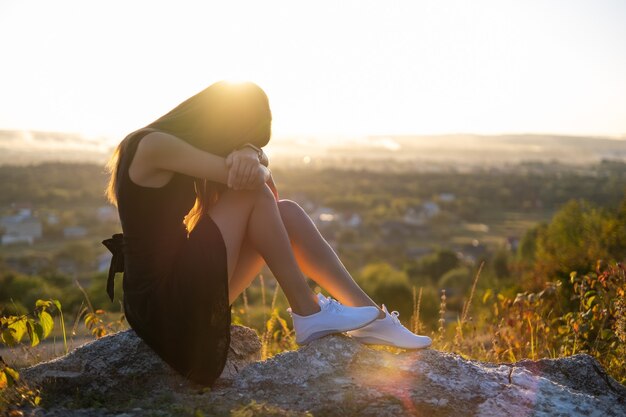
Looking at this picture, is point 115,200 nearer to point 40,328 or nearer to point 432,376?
point 40,328

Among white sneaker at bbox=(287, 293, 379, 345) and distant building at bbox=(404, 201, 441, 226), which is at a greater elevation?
white sneaker at bbox=(287, 293, 379, 345)

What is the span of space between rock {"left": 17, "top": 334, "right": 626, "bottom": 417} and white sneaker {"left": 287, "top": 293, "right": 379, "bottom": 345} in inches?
2.0

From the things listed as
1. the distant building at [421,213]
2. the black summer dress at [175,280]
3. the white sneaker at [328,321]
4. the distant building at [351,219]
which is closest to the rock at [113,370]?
the black summer dress at [175,280]

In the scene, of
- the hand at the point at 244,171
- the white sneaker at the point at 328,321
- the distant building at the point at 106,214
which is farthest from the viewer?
the distant building at the point at 106,214

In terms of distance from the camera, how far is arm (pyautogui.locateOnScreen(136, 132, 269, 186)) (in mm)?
2527

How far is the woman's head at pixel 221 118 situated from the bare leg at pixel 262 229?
24cm

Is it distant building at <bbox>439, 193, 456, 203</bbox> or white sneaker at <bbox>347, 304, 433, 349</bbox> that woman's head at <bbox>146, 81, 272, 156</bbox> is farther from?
distant building at <bbox>439, 193, 456, 203</bbox>

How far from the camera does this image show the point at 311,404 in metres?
2.42

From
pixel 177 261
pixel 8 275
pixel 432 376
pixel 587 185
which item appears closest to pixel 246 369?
pixel 177 261

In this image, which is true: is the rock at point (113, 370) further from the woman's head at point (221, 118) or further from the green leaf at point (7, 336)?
the woman's head at point (221, 118)

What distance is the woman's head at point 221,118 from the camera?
2.67m

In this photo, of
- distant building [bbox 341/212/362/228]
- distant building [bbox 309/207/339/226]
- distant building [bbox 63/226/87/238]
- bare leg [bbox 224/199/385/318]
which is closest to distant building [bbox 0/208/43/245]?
distant building [bbox 63/226/87/238]

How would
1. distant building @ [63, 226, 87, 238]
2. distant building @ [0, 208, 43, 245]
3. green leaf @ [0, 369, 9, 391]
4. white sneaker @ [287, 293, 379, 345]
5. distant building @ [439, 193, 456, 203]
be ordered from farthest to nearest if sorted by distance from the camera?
distant building @ [439, 193, 456, 203]
distant building @ [63, 226, 87, 238]
distant building @ [0, 208, 43, 245]
white sneaker @ [287, 293, 379, 345]
green leaf @ [0, 369, 9, 391]

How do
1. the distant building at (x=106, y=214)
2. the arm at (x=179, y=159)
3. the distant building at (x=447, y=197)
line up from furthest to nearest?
the distant building at (x=447, y=197)
the distant building at (x=106, y=214)
the arm at (x=179, y=159)
